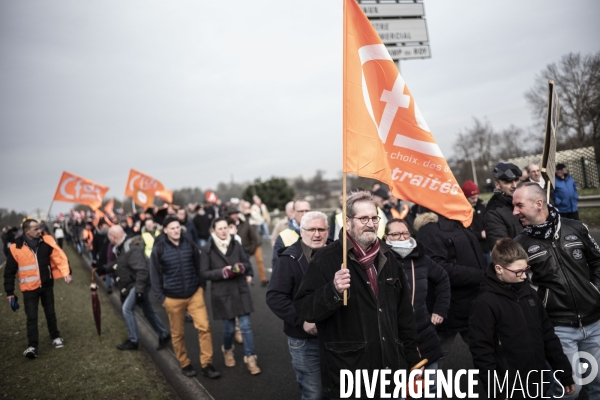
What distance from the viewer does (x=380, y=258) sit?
9.82 ft

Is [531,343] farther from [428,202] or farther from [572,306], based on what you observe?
[428,202]

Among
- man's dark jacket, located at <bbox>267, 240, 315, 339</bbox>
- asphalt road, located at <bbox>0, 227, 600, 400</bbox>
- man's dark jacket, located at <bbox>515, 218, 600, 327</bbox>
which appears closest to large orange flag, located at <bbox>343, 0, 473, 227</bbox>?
man's dark jacket, located at <bbox>515, 218, 600, 327</bbox>

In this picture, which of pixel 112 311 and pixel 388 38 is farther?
pixel 388 38

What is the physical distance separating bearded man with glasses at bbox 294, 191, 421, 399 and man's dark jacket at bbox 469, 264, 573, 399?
1.69 feet

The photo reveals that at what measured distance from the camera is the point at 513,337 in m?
3.16

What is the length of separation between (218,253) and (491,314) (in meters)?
3.80

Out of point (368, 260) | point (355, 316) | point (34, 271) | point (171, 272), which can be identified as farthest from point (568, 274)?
point (34, 271)

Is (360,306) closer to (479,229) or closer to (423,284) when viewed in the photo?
(423,284)

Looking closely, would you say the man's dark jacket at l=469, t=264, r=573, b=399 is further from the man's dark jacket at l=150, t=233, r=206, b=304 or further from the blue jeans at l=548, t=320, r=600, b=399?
the man's dark jacket at l=150, t=233, r=206, b=304

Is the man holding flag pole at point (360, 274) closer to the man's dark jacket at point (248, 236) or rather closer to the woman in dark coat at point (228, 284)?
the woman in dark coat at point (228, 284)

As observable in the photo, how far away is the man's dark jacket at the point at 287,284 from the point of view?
3.94 metres

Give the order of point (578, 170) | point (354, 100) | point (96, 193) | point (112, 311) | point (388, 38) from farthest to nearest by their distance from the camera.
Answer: point (578, 170) → point (388, 38) → point (96, 193) → point (112, 311) → point (354, 100)

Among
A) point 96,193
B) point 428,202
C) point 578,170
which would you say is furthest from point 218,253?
point 578,170

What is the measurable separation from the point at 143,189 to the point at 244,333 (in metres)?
12.3
